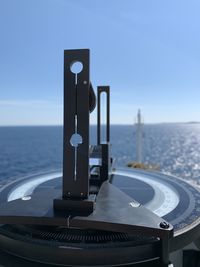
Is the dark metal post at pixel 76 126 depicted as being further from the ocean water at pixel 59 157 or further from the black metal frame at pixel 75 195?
the ocean water at pixel 59 157

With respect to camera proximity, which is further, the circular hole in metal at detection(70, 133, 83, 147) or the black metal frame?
the circular hole in metal at detection(70, 133, 83, 147)

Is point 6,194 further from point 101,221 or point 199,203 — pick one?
point 199,203

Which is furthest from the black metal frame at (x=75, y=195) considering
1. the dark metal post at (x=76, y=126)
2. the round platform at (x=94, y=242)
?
the round platform at (x=94, y=242)

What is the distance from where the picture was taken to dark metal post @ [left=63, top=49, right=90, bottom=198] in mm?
2504

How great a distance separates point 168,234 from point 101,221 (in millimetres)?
566

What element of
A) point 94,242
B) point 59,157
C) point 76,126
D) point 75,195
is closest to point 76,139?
point 76,126

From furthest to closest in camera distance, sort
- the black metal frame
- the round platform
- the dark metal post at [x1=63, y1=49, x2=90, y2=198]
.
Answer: the dark metal post at [x1=63, y1=49, x2=90, y2=198], the black metal frame, the round platform

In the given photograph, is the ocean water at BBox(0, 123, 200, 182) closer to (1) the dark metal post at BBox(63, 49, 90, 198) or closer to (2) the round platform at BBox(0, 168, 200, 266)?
(2) the round platform at BBox(0, 168, 200, 266)

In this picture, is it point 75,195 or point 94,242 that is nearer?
point 94,242

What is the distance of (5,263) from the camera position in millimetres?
2363

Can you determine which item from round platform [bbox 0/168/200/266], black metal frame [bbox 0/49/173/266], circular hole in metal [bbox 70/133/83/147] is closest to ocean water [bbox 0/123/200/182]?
round platform [bbox 0/168/200/266]

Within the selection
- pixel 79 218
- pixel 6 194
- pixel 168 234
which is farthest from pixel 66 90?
pixel 6 194

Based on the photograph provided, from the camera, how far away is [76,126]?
2551mm

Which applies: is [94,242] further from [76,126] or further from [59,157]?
[59,157]
